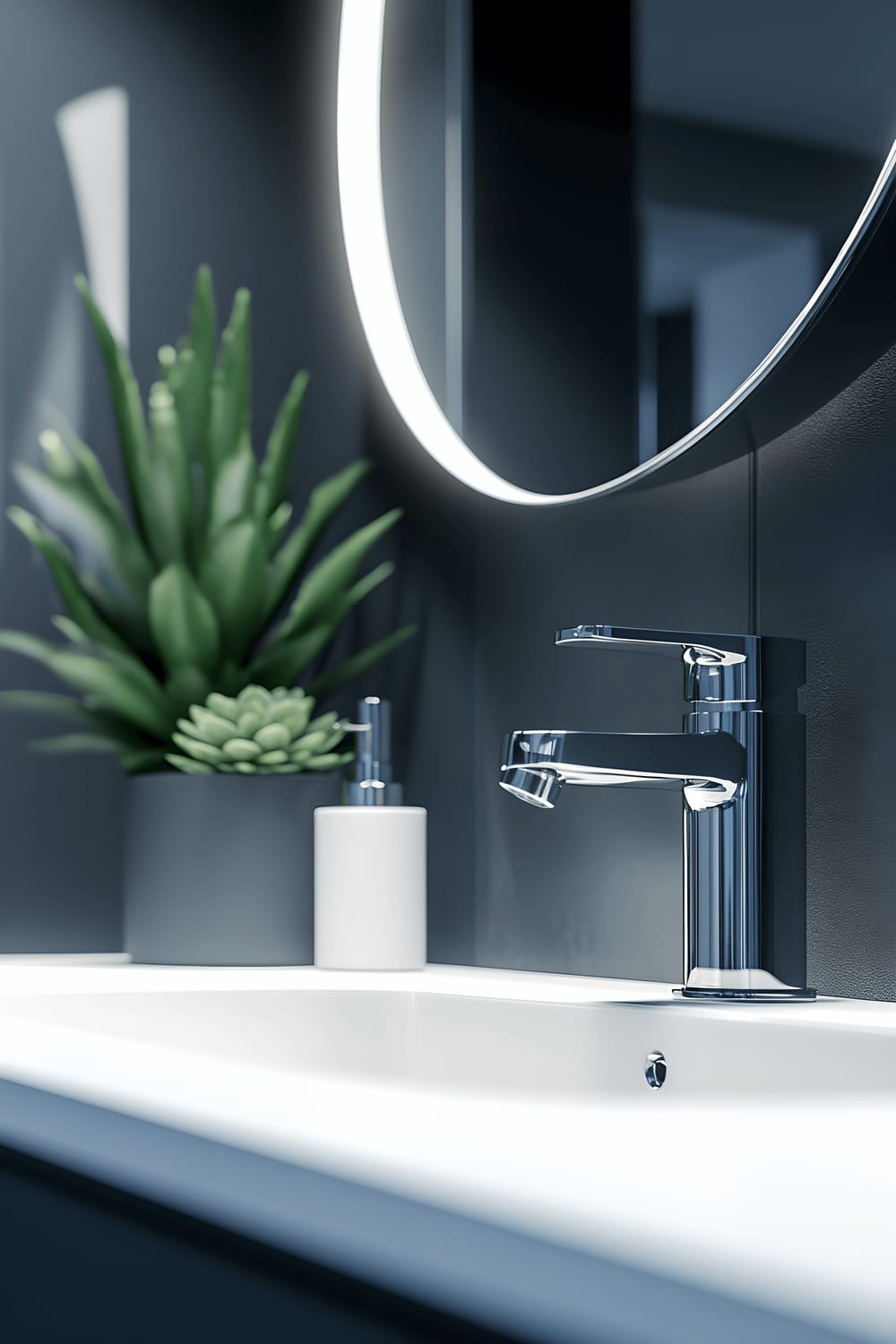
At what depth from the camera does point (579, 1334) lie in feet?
0.75

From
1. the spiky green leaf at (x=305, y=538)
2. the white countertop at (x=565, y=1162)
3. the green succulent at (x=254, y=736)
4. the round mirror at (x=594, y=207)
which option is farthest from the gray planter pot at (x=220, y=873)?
the white countertop at (x=565, y=1162)

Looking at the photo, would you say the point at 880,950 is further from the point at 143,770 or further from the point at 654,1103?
the point at 143,770

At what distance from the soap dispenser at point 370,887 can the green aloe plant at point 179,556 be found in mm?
113

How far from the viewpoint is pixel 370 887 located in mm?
867

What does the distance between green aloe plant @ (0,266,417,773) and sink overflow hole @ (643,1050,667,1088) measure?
0.37 m

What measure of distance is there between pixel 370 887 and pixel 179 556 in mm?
225

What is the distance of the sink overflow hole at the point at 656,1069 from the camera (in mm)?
632

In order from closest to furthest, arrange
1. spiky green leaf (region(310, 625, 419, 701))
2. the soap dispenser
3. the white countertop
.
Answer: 1. the white countertop
2. the soap dispenser
3. spiky green leaf (region(310, 625, 419, 701))

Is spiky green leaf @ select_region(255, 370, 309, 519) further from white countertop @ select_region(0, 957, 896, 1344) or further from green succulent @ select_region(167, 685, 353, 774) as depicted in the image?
white countertop @ select_region(0, 957, 896, 1344)

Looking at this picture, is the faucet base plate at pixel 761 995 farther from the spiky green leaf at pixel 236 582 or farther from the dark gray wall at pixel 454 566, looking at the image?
the spiky green leaf at pixel 236 582

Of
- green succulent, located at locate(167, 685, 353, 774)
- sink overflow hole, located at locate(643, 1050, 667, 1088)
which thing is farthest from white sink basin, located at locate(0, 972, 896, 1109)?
green succulent, located at locate(167, 685, 353, 774)

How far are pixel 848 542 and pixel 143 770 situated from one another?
0.44m

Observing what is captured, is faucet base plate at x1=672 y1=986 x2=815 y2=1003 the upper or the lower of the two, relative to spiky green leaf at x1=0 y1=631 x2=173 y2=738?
lower

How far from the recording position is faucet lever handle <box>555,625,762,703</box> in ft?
2.17
